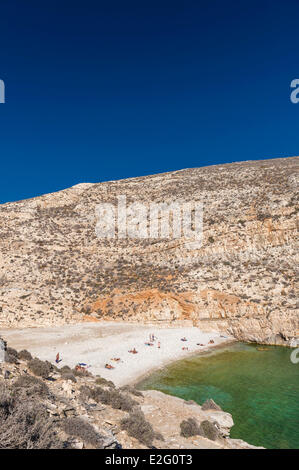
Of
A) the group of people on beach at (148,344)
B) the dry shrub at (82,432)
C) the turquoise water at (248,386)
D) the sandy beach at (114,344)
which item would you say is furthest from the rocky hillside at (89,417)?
the sandy beach at (114,344)

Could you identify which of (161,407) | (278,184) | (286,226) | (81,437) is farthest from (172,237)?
(81,437)

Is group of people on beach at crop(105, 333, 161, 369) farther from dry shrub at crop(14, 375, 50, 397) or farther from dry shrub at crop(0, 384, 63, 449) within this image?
dry shrub at crop(0, 384, 63, 449)

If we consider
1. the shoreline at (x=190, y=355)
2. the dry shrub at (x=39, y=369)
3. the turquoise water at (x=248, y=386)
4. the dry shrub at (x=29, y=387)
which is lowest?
the shoreline at (x=190, y=355)

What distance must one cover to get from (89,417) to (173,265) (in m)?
30.0

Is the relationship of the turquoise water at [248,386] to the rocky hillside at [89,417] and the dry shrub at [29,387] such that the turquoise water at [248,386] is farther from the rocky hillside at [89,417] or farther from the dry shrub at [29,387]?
the dry shrub at [29,387]

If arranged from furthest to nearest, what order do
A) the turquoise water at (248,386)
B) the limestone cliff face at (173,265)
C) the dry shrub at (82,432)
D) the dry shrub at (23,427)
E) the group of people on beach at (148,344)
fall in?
the limestone cliff face at (173,265) < the group of people on beach at (148,344) < the turquoise water at (248,386) < the dry shrub at (82,432) < the dry shrub at (23,427)

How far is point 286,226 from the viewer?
35.5m

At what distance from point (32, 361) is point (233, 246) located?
1220 inches

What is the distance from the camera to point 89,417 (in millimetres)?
8234

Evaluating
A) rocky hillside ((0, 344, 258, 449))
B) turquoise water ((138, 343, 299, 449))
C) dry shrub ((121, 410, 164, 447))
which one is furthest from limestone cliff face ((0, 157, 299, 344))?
dry shrub ((121, 410, 164, 447))

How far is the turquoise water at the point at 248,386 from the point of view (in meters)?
11.2

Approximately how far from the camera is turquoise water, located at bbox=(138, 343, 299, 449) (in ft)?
36.9

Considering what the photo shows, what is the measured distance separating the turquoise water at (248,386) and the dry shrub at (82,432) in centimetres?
708

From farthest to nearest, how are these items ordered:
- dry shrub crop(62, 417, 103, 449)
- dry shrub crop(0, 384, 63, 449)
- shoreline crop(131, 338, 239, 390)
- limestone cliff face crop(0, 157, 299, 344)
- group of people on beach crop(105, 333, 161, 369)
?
limestone cliff face crop(0, 157, 299, 344) < group of people on beach crop(105, 333, 161, 369) < shoreline crop(131, 338, 239, 390) < dry shrub crop(62, 417, 103, 449) < dry shrub crop(0, 384, 63, 449)
